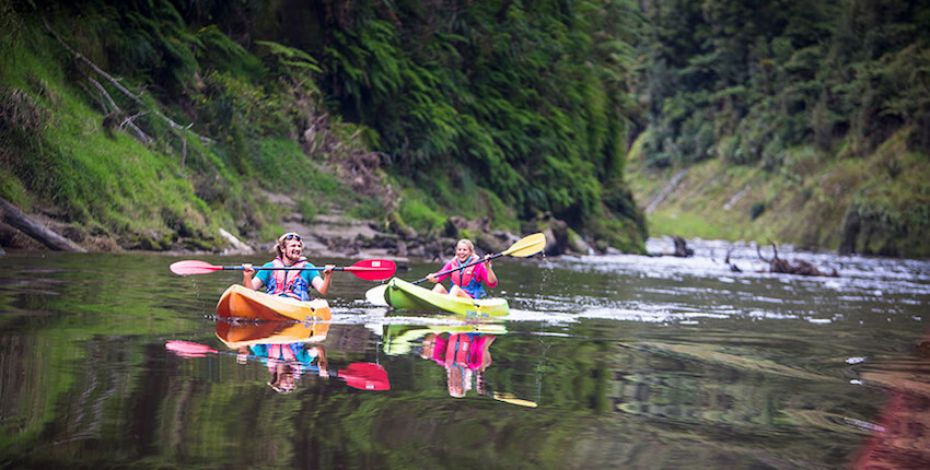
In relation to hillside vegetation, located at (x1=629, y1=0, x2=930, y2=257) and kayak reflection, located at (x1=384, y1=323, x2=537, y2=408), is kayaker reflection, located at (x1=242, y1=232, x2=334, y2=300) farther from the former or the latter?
hillside vegetation, located at (x1=629, y1=0, x2=930, y2=257)

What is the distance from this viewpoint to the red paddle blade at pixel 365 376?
24.2ft

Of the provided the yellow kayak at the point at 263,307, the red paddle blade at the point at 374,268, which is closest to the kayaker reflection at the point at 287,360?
the yellow kayak at the point at 263,307

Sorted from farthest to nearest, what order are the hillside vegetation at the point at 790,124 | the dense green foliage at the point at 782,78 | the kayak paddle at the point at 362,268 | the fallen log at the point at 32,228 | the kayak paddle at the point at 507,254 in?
the dense green foliage at the point at 782,78
the hillside vegetation at the point at 790,124
the fallen log at the point at 32,228
the kayak paddle at the point at 507,254
the kayak paddle at the point at 362,268

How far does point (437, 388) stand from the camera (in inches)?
294

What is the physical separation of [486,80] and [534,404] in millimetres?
28919

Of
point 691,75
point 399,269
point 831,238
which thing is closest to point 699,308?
point 399,269

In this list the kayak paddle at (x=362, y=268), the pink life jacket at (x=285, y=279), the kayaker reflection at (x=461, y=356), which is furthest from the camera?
the kayak paddle at (x=362, y=268)

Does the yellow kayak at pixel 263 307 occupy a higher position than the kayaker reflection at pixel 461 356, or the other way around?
the yellow kayak at pixel 263 307

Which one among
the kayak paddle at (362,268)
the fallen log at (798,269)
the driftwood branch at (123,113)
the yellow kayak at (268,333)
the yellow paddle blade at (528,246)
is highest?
the driftwood branch at (123,113)

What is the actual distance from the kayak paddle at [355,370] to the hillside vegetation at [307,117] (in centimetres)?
955

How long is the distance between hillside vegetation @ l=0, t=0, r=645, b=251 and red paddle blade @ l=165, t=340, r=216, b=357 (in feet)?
30.8

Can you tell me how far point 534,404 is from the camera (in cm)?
704

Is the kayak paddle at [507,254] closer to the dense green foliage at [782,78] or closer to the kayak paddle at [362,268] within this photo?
the kayak paddle at [362,268]

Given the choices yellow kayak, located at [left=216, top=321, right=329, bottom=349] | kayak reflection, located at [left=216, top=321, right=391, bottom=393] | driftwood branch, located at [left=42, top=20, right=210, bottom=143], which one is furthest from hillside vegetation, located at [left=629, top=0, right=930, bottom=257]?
kayak reflection, located at [left=216, top=321, right=391, bottom=393]
